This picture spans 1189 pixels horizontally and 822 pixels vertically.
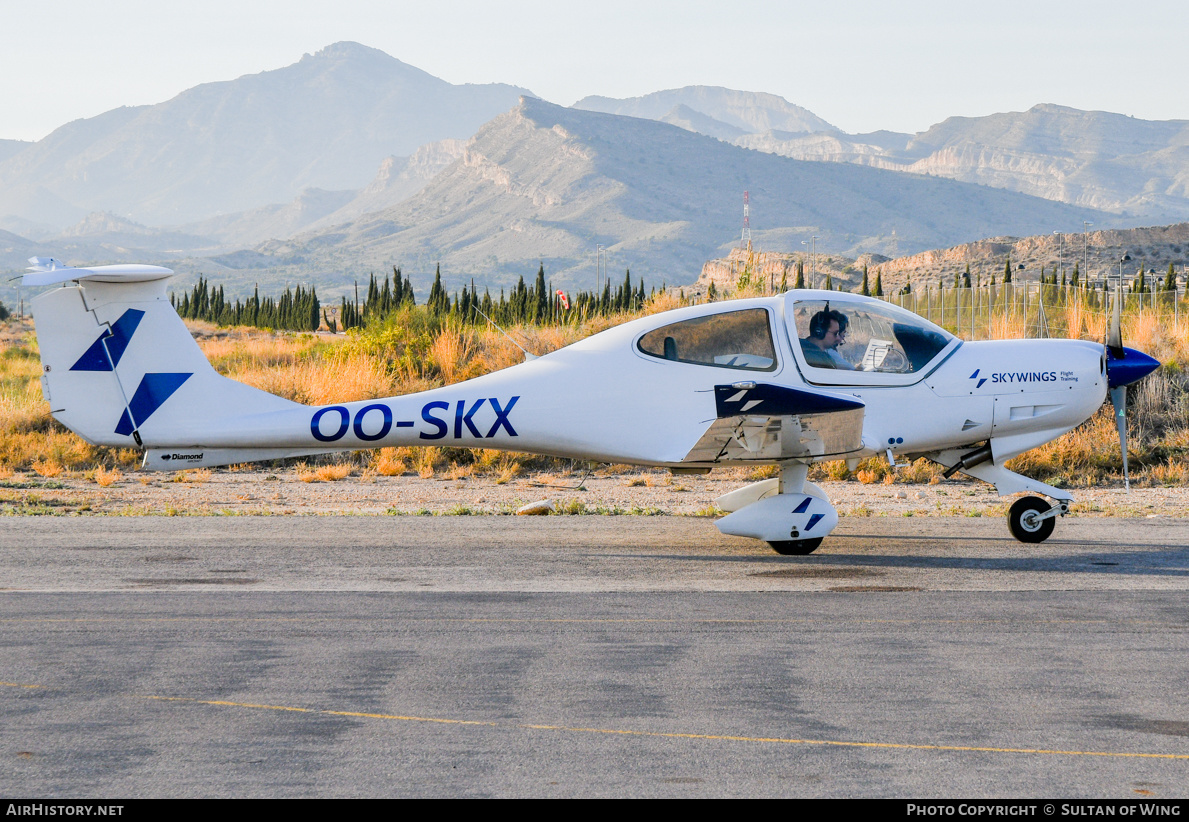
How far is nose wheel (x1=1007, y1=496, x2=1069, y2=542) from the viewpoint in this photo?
10773 millimetres

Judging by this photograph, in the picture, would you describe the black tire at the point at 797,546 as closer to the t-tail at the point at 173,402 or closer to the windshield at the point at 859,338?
the windshield at the point at 859,338

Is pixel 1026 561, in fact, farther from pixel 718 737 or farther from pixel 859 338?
pixel 718 737

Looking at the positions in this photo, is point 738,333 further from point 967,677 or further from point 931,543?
point 967,677

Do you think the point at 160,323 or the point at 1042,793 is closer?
the point at 1042,793

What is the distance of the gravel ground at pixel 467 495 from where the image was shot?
532 inches

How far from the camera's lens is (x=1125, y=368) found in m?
10.9

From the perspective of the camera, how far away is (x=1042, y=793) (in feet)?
15.6

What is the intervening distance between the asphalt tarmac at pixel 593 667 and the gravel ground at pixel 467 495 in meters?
2.44

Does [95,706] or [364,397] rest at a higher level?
[364,397]

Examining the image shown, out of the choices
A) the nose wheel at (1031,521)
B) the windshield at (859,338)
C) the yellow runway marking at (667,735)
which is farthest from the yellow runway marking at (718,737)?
the nose wheel at (1031,521)

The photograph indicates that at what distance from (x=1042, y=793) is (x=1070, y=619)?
3482 millimetres
